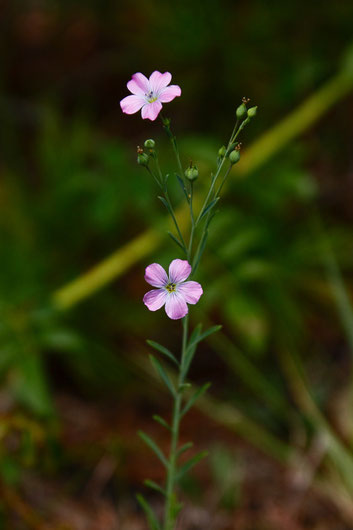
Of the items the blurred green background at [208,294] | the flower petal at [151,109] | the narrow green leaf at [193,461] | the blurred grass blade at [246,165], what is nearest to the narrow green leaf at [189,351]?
the narrow green leaf at [193,461]

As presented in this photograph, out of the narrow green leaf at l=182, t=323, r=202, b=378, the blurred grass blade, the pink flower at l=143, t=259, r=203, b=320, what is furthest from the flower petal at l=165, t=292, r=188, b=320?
the blurred grass blade

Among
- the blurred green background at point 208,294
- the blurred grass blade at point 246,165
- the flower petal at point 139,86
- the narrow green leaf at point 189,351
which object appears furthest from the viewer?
the blurred grass blade at point 246,165

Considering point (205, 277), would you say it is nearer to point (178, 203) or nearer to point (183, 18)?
point (178, 203)

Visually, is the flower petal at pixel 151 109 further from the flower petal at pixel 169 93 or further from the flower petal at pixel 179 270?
the flower petal at pixel 179 270

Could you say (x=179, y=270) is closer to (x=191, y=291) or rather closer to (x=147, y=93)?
(x=191, y=291)

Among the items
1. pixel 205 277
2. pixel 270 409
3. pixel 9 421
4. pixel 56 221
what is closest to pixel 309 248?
pixel 205 277

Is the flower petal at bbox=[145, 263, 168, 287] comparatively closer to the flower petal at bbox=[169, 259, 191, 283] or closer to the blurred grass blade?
the flower petal at bbox=[169, 259, 191, 283]
